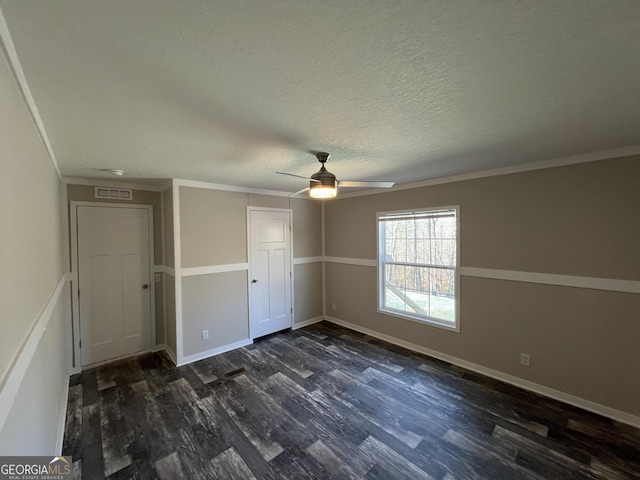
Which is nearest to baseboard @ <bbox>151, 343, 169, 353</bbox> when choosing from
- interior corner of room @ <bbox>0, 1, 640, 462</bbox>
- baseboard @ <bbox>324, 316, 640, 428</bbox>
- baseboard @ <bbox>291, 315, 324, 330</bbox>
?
interior corner of room @ <bbox>0, 1, 640, 462</bbox>

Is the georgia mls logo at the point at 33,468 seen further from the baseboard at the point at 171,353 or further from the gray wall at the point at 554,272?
the gray wall at the point at 554,272

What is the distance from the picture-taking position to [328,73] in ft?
3.85

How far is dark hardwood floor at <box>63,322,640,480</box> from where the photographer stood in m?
1.89

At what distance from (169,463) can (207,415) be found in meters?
0.52

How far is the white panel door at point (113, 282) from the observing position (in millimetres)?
3314

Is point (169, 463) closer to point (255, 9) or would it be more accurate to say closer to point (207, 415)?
point (207, 415)

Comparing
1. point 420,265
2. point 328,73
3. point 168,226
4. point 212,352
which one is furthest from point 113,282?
point 420,265

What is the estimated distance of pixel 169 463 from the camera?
6.36 feet

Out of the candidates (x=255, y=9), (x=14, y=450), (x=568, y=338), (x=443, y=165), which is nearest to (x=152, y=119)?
(x=255, y=9)

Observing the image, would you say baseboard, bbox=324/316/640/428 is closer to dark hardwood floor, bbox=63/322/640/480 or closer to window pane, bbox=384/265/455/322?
dark hardwood floor, bbox=63/322/640/480

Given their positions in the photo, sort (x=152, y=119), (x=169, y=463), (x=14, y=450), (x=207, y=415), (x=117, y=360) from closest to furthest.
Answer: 1. (x=14, y=450)
2. (x=152, y=119)
3. (x=169, y=463)
4. (x=207, y=415)
5. (x=117, y=360)

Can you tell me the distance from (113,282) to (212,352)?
5.42ft

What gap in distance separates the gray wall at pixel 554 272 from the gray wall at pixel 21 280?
3747 mm

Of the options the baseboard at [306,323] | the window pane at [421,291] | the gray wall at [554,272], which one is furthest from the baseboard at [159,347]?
the gray wall at [554,272]
